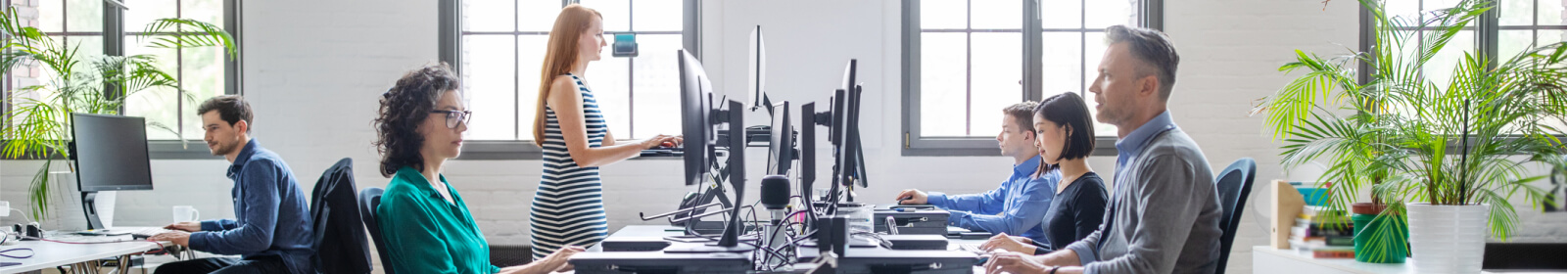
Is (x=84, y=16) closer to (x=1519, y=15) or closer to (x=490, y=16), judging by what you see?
(x=490, y=16)

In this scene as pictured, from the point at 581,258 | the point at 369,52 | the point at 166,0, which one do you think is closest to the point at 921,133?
the point at 369,52

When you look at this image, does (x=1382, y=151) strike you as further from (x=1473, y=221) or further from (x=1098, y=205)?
(x=1098, y=205)

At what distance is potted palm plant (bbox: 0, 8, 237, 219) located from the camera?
368 centimetres

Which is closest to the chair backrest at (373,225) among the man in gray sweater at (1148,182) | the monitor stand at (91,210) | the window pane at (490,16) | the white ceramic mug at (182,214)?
the man in gray sweater at (1148,182)

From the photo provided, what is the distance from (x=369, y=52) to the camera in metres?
4.21

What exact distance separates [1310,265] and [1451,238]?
38cm

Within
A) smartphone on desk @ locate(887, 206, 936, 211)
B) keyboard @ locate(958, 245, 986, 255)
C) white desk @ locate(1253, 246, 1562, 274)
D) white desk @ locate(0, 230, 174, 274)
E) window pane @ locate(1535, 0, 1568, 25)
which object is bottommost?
white desk @ locate(1253, 246, 1562, 274)

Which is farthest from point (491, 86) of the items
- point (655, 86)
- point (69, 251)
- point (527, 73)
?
point (69, 251)

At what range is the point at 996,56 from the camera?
14.3ft

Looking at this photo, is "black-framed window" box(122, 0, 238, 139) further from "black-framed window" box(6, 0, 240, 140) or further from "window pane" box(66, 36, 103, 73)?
"window pane" box(66, 36, 103, 73)

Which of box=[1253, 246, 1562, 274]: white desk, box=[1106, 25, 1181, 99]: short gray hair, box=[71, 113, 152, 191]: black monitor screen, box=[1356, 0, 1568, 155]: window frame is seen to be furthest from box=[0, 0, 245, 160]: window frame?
box=[1356, 0, 1568, 155]: window frame

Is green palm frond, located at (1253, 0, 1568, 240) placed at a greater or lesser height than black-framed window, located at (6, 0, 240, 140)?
lesser

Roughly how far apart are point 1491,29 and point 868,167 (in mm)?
2856

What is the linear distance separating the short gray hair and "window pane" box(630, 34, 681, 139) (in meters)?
2.88
